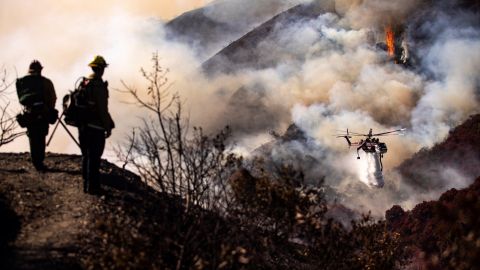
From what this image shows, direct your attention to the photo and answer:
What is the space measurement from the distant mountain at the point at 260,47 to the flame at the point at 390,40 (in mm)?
22934

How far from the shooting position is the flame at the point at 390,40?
110m

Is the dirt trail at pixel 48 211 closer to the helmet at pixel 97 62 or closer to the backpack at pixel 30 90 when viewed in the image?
the backpack at pixel 30 90

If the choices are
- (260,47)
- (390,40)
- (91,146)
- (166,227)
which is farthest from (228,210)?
(260,47)

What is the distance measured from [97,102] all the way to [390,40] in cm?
10918

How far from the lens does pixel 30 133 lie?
1134 centimetres

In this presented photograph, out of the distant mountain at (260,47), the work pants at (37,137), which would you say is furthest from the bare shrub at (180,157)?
the distant mountain at (260,47)

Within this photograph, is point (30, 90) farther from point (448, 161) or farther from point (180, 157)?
point (448, 161)

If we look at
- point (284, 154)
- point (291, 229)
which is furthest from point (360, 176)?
point (291, 229)

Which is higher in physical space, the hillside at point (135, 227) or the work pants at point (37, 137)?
the work pants at point (37, 137)

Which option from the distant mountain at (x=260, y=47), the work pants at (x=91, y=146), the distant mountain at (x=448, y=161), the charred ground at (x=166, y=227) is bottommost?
the charred ground at (x=166, y=227)

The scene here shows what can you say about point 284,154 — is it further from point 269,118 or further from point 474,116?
point 474,116

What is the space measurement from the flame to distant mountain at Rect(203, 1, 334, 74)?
75.2 feet

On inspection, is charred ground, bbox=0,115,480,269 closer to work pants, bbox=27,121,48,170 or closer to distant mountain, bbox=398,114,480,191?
work pants, bbox=27,121,48,170

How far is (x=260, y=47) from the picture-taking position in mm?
135875
